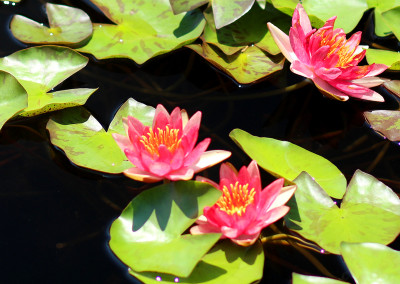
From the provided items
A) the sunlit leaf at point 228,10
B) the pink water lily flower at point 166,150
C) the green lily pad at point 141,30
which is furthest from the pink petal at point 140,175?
the sunlit leaf at point 228,10

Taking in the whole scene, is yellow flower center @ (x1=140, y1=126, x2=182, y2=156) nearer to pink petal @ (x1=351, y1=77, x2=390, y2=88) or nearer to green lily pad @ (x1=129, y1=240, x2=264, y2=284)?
green lily pad @ (x1=129, y1=240, x2=264, y2=284)

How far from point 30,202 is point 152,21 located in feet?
3.95

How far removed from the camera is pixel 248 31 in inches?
106

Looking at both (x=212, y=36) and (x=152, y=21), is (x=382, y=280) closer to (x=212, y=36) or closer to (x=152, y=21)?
(x=212, y=36)

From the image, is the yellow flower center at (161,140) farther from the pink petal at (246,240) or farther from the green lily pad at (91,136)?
the pink petal at (246,240)

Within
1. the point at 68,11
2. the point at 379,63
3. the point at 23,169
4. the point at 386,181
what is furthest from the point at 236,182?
the point at 68,11

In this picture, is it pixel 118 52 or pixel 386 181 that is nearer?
pixel 386 181

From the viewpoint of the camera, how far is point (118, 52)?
8.34ft

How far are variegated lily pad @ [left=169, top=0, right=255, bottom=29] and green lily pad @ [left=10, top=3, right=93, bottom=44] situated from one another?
1.64 ft

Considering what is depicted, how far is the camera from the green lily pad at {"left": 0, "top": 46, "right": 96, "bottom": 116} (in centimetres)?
230

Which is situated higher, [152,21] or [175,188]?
[152,21]

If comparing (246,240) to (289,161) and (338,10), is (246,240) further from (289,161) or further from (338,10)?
(338,10)

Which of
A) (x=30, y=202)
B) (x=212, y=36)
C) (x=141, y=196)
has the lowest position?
(x=30, y=202)

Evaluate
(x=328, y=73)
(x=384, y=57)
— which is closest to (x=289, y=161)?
(x=328, y=73)
